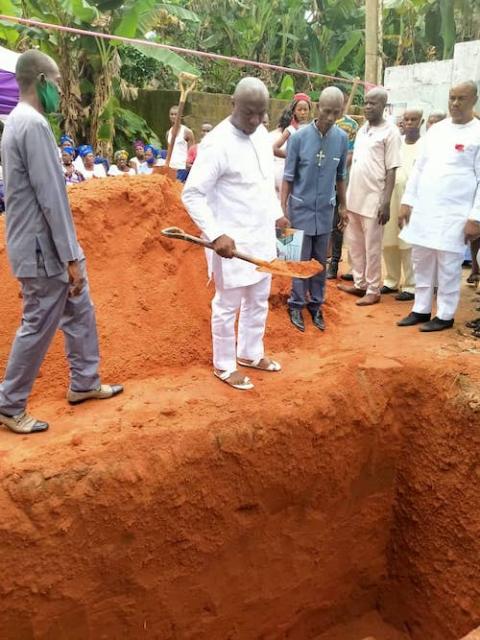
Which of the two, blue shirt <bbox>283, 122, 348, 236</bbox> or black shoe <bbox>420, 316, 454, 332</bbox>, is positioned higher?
blue shirt <bbox>283, 122, 348, 236</bbox>

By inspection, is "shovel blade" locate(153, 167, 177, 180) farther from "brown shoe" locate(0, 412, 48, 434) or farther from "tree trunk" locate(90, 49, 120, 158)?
"brown shoe" locate(0, 412, 48, 434)

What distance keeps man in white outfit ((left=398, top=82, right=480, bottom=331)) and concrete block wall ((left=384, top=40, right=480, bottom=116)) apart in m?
3.17

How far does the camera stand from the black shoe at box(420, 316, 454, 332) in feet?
14.4

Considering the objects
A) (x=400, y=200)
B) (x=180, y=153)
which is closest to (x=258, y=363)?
(x=400, y=200)

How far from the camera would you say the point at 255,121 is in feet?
10.4

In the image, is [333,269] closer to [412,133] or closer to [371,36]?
[412,133]

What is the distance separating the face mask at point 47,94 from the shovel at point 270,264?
2.87 ft

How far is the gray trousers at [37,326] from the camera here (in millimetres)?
2898

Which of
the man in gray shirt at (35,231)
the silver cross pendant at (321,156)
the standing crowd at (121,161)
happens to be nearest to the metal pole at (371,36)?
the standing crowd at (121,161)

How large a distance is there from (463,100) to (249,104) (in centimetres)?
182

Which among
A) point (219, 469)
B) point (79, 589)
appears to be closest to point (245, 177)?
point (219, 469)

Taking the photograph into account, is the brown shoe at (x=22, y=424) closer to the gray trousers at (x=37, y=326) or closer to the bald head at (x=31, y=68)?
the gray trousers at (x=37, y=326)

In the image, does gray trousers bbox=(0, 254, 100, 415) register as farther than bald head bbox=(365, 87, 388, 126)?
No

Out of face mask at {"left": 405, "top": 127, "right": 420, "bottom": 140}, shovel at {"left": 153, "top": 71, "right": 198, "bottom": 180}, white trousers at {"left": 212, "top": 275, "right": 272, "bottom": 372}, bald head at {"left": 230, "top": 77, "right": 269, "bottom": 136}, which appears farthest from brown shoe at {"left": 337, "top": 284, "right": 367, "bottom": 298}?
bald head at {"left": 230, "top": 77, "right": 269, "bottom": 136}
